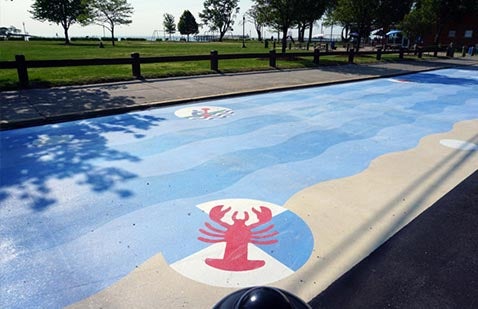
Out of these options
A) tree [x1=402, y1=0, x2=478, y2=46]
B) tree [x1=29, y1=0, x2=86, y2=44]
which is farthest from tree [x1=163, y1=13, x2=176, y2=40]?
tree [x1=402, y1=0, x2=478, y2=46]

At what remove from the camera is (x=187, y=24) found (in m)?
103

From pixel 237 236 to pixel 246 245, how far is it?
0.20 m

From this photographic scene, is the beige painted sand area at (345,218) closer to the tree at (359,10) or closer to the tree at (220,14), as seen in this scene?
the tree at (359,10)

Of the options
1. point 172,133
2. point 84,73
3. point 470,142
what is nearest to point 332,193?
point 172,133

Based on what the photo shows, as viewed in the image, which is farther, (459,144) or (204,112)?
(204,112)

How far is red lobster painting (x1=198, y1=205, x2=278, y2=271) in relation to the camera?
3494 millimetres

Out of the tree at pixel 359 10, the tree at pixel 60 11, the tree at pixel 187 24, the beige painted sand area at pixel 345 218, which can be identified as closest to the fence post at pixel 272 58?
the tree at pixel 359 10

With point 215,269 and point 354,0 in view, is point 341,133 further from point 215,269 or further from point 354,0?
point 354,0

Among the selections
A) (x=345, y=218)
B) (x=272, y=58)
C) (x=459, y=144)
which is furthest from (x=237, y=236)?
(x=272, y=58)

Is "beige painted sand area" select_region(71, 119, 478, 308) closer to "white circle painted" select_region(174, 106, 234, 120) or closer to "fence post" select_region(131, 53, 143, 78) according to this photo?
"white circle painted" select_region(174, 106, 234, 120)

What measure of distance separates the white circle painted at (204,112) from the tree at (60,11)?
2050 inches

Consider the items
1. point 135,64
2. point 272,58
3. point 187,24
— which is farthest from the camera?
point 187,24

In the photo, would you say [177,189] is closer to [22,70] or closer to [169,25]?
[22,70]

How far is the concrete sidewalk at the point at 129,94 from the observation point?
29.9 ft
